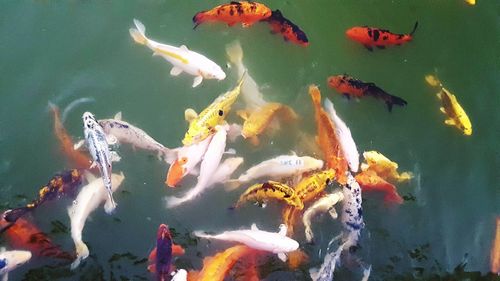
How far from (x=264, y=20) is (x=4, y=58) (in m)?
2.07

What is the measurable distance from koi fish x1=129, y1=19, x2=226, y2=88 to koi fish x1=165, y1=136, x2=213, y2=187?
54 centimetres

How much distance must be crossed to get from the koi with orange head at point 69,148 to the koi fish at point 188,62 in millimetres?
901

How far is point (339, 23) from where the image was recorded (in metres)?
5.29

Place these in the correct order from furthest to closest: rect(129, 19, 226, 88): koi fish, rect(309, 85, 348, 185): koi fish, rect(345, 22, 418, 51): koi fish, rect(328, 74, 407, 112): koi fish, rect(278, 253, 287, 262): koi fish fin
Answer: rect(345, 22, 418, 51): koi fish, rect(328, 74, 407, 112): koi fish, rect(129, 19, 226, 88): koi fish, rect(309, 85, 348, 185): koi fish, rect(278, 253, 287, 262): koi fish fin

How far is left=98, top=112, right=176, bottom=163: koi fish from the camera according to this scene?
4605 mm

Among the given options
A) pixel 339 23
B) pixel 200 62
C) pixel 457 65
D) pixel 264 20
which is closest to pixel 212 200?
pixel 200 62

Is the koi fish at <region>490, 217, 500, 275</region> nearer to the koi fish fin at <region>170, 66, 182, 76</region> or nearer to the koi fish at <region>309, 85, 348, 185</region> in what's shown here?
the koi fish at <region>309, 85, 348, 185</region>

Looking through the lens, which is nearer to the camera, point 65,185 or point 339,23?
point 65,185

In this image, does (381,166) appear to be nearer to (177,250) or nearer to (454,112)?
(454,112)

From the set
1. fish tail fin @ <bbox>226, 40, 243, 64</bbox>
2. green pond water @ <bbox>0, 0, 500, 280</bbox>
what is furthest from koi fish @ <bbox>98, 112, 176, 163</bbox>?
fish tail fin @ <bbox>226, 40, 243, 64</bbox>

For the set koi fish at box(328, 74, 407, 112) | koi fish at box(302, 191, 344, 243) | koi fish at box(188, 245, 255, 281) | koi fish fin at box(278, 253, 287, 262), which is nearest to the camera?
koi fish at box(188, 245, 255, 281)

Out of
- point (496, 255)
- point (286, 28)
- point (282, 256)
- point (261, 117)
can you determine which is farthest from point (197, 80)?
point (496, 255)

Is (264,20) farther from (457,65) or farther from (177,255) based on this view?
(177,255)

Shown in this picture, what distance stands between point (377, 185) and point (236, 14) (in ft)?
5.60
